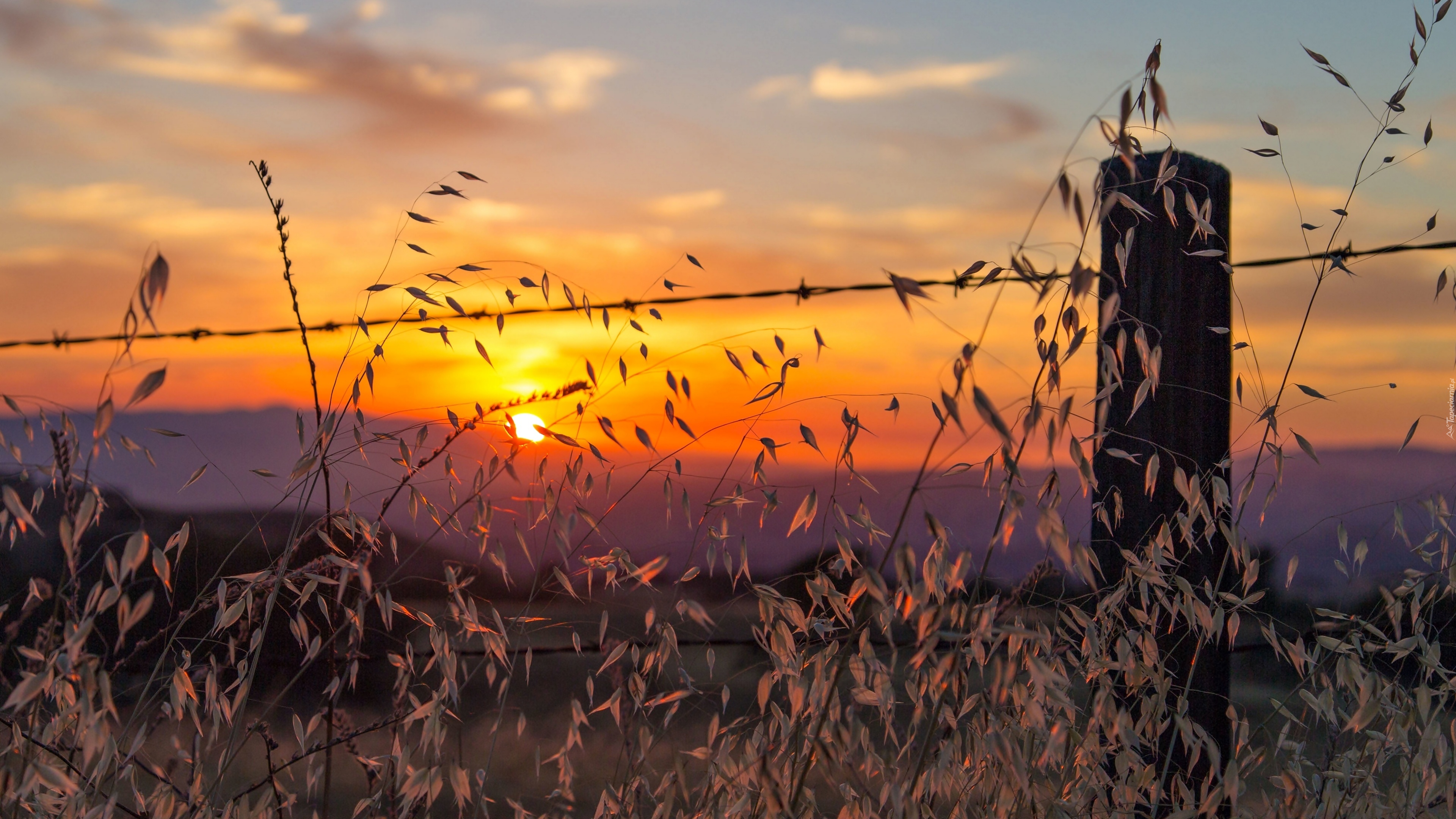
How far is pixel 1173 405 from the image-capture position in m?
1.97

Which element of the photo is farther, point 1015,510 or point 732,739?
point 732,739

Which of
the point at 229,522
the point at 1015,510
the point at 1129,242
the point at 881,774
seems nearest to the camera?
the point at 1015,510

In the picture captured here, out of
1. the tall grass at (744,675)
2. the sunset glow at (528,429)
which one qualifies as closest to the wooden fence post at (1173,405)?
the tall grass at (744,675)

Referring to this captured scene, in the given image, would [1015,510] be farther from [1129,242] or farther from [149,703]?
[149,703]

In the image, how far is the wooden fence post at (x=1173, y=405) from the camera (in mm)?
1949

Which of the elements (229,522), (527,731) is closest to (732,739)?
(527,731)

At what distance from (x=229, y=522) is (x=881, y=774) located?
158 cm

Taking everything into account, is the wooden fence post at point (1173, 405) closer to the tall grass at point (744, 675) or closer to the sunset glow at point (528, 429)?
the tall grass at point (744, 675)

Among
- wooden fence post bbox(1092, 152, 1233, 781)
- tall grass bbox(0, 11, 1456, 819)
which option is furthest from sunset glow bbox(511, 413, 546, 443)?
wooden fence post bbox(1092, 152, 1233, 781)

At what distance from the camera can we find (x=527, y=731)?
2.14 metres

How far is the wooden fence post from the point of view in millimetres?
1949

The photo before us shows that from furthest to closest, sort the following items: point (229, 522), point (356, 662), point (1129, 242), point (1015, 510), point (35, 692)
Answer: point (229, 522) < point (1129, 242) < point (356, 662) < point (1015, 510) < point (35, 692)

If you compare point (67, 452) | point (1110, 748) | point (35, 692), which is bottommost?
point (1110, 748)

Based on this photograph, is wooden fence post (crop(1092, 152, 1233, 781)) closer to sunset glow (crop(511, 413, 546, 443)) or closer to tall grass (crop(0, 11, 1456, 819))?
tall grass (crop(0, 11, 1456, 819))
